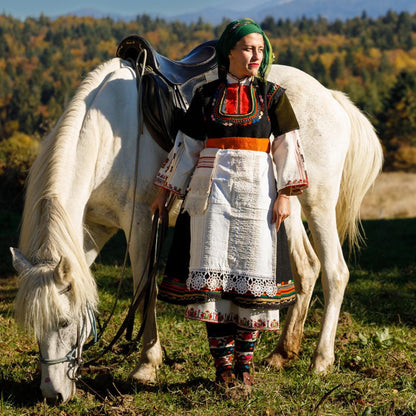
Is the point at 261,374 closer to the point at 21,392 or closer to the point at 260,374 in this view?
the point at 260,374

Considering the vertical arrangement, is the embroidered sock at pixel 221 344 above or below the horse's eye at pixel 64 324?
below

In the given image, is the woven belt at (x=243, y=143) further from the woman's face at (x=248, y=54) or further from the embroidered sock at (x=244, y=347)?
the embroidered sock at (x=244, y=347)

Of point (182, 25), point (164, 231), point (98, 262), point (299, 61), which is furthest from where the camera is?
point (182, 25)

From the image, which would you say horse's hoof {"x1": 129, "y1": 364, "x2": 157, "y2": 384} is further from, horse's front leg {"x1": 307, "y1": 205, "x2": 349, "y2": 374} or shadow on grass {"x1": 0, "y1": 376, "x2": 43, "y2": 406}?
horse's front leg {"x1": 307, "y1": 205, "x2": 349, "y2": 374}

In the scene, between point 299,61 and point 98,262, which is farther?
point 299,61

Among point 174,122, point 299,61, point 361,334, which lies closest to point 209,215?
point 174,122

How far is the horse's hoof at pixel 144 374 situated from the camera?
3059 mm

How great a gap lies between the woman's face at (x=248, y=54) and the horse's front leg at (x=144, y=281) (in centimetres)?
97

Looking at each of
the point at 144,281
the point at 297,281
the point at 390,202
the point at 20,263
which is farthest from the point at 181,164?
the point at 390,202

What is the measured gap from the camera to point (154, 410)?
2637 mm

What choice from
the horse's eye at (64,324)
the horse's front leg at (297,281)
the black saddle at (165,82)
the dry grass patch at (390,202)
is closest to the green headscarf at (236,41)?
the black saddle at (165,82)

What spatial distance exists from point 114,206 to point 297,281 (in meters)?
1.40

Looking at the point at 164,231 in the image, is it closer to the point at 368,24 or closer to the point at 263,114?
the point at 263,114

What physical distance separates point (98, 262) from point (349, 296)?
3.01 m
